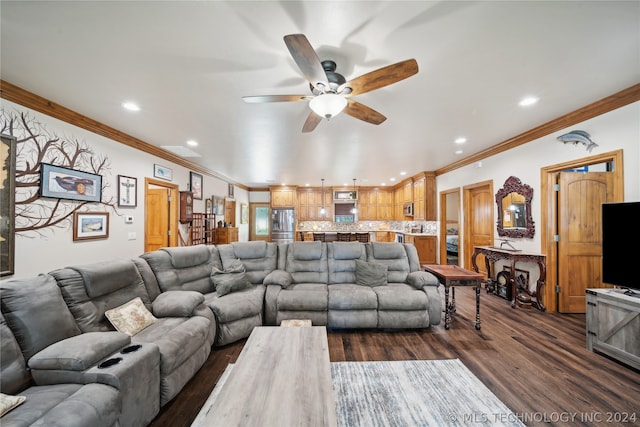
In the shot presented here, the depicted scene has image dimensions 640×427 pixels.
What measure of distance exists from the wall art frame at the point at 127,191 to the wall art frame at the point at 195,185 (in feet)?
5.60

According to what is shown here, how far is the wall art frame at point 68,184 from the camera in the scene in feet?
8.75

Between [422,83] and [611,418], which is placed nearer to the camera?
[611,418]

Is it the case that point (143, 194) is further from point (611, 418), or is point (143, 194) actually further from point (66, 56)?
point (611, 418)

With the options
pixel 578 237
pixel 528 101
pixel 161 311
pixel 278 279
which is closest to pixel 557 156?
pixel 578 237

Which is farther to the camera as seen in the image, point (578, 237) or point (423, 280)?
point (578, 237)

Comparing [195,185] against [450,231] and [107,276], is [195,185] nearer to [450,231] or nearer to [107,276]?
[107,276]

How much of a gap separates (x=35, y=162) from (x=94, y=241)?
1146mm

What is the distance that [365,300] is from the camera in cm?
301

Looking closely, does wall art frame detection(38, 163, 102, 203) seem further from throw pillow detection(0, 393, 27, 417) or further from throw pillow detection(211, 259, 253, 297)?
throw pillow detection(0, 393, 27, 417)

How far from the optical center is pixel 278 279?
3.29 meters

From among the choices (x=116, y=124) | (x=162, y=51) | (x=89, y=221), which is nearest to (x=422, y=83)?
(x=162, y=51)

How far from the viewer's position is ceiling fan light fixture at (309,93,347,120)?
1.85m

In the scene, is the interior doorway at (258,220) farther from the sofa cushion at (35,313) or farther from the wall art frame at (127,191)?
the sofa cushion at (35,313)

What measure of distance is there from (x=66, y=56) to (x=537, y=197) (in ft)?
19.1
